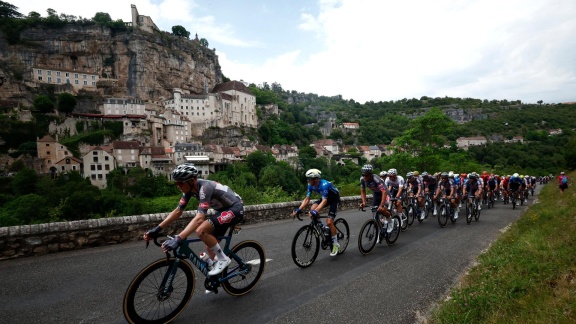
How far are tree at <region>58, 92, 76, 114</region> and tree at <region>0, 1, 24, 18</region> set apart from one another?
1669 inches

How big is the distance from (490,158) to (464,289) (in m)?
78.0

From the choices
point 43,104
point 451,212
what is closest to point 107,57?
point 43,104

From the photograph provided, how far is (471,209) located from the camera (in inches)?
437

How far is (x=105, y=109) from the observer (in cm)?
7656

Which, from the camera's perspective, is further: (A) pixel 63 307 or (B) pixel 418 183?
(B) pixel 418 183

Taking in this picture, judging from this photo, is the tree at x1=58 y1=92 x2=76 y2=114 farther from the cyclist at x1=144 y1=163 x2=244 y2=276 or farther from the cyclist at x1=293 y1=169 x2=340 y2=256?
the cyclist at x1=144 y1=163 x2=244 y2=276

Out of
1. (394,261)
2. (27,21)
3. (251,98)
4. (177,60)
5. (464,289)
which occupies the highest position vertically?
(27,21)

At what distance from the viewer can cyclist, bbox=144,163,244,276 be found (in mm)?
3696

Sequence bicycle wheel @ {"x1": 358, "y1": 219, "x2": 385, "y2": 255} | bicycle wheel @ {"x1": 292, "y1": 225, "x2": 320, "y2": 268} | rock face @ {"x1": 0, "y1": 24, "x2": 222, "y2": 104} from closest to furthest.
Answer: bicycle wheel @ {"x1": 292, "y1": 225, "x2": 320, "y2": 268}
bicycle wheel @ {"x1": 358, "y1": 219, "x2": 385, "y2": 255}
rock face @ {"x1": 0, "y1": 24, "x2": 222, "y2": 104}

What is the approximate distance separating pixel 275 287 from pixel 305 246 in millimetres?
1291

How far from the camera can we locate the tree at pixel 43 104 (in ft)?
215

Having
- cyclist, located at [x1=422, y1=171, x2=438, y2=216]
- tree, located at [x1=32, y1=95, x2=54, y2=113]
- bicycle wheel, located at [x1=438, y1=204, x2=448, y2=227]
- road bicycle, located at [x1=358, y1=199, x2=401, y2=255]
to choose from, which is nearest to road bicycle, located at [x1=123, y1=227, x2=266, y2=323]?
road bicycle, located at [x1=358, y1=199, x2=401, y2=255]

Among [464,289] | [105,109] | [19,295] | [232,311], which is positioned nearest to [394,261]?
[464,289]

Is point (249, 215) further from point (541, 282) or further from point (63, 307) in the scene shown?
point (541, 282)
